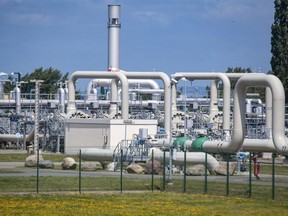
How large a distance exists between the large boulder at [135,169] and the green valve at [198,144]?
1320 centimetres

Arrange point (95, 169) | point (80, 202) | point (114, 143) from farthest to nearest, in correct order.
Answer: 1. point (114, 143)
2. point (95, 169)
3. point (80, 202)

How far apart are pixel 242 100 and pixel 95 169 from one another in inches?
436

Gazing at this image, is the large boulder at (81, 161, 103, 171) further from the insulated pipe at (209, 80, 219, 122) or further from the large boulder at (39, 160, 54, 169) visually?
the insulated pipe at (209, 80, 219, 122)

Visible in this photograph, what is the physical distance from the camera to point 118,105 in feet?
287

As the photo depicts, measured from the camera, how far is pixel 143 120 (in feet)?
258

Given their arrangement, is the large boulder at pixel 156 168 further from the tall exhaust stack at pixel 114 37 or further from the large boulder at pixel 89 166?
the tall exhaust stack at pixel 114 37

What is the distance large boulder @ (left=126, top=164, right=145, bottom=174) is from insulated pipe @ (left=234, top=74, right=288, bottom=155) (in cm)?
910

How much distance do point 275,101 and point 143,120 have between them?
21.2 metres

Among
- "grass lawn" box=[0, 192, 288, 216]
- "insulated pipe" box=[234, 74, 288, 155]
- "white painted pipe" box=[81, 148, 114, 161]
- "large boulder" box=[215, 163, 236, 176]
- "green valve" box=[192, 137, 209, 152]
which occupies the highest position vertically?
"insulated pipe" box=[234, 74, 288, 155]

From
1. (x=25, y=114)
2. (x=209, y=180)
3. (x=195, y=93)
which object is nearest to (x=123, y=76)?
(x=25, y=114)

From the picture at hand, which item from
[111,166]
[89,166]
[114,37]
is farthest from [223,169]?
[114,37]

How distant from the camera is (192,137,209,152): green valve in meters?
67.6

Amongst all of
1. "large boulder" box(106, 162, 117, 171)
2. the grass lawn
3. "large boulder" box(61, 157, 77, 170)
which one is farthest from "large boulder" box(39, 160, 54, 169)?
the grass lawn

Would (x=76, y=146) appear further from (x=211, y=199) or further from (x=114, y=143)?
(x=211, y=199)
